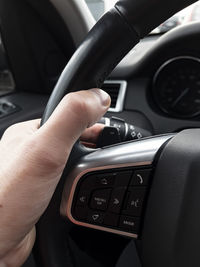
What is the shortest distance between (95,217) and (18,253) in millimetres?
159

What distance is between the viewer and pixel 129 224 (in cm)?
50

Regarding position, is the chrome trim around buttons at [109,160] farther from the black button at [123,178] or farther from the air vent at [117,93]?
the air vent at [117,93]

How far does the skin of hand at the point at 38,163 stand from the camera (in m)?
0.42

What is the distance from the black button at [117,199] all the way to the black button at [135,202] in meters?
0.01

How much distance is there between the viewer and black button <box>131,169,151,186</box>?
0.49 m

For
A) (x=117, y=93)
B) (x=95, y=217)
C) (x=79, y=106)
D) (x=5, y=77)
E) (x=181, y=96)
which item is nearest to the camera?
(x=79, y=106)

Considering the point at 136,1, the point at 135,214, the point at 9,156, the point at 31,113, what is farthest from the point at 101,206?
the point at 31,113

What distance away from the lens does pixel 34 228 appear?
0.53 m

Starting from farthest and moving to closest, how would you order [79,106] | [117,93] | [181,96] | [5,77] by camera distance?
[5,77], [117,93], [181,96], [79,106]

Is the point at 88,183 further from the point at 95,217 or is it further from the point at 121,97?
the point at 121,97

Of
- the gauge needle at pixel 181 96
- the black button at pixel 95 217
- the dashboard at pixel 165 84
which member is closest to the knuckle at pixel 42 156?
the black button at pixel 95 217

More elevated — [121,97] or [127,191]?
[127,191]

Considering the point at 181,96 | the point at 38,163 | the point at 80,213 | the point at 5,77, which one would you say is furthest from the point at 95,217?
the point at 5,77

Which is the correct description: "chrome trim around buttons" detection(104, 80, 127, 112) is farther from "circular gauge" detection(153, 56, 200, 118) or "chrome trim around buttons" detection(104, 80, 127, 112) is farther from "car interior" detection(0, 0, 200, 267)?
"car interior" detection(0, 0, 200, 267)
